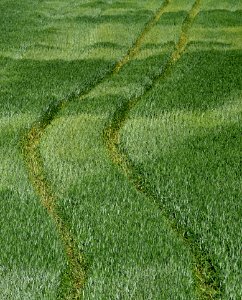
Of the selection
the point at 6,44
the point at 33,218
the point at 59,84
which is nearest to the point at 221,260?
the point at 33,218

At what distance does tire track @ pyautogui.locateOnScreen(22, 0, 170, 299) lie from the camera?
686cm

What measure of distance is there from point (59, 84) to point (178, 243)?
7997mm

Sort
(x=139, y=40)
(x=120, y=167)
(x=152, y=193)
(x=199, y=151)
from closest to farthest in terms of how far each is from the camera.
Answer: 1. (x=152, y=193)
2. (x=120, y=167)
3. (x=199, y=151)
4. (x=139, y=40)

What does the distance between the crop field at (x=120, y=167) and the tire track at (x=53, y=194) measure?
24 mm

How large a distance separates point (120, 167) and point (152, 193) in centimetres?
120

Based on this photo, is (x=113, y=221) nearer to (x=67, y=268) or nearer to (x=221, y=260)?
(x=67, y=268)

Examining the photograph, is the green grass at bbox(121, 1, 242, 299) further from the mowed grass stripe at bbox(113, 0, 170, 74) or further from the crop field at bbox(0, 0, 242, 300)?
the mowed grass stripe at bbox(113, 0, 170, 74)

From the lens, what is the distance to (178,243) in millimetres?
7504

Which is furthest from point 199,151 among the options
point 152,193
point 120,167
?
point 152,193

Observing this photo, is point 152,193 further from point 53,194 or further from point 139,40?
point 139,40

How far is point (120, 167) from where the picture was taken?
9.95 metres

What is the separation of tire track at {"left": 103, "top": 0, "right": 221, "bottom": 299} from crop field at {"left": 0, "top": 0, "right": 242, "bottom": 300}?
21 millimetres

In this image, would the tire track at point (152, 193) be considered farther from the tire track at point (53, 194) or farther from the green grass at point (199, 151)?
the tire track at point (53, 194)

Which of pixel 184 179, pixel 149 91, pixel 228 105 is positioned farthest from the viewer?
pixel 149 91
